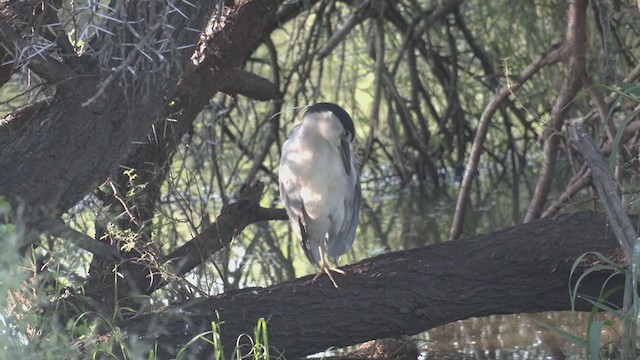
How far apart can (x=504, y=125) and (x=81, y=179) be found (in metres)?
5.43

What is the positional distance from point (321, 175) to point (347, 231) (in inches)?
14.2

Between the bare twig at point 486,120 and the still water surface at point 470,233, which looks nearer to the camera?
the still water surface at point 470,233

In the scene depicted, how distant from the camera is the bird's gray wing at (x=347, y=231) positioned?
191 inches

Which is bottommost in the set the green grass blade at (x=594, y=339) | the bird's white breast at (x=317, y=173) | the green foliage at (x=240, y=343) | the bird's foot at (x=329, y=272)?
the green grass blade at (x=594, y=339)

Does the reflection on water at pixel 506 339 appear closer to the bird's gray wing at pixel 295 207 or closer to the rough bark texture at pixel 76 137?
the bird's gray wing at pixel 295 207

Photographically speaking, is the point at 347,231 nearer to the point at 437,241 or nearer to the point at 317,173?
the point at 317,173

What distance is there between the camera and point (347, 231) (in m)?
4.89

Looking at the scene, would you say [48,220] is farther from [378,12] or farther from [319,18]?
[319,18]

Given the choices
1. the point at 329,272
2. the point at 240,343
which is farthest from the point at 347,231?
the point at 240,343

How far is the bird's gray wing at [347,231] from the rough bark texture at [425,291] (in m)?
0.61

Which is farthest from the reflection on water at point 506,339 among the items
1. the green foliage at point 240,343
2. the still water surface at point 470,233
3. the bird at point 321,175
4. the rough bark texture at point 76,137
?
the rough bark texture at point 76,137

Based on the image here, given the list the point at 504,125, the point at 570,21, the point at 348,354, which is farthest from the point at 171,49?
the point at 504,125

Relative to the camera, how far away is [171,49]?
345cm

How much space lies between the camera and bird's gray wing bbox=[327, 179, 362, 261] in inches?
191
